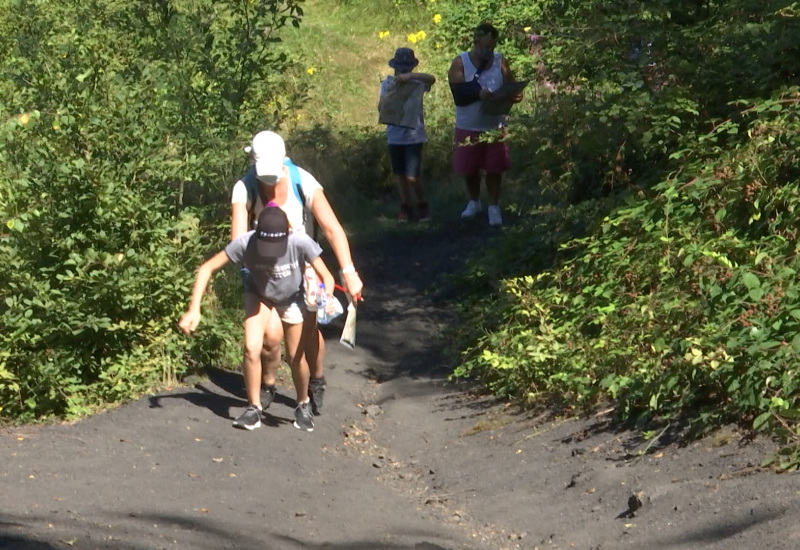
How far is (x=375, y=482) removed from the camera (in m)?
8.01

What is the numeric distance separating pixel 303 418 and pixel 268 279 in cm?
103

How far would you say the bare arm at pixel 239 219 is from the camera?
8.36m

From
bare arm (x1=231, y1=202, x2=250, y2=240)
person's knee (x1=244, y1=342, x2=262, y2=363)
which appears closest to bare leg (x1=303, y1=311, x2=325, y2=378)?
person's knee (x1=244, y1=342, x2=262, y2=363)

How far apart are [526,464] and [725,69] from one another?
4014 millimetres

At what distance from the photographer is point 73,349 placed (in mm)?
9078

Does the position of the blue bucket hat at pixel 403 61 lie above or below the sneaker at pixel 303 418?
above

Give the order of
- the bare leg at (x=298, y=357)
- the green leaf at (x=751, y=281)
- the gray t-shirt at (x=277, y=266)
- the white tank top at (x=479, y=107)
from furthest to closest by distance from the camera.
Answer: the white tank top at (x=479, y=107)
the bare leg at (x=298, y=357)
the gray t-shirt at (x=277, y=266)
the green leaf at (x=751, y=281)

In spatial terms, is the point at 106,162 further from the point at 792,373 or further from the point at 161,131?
the point at 792,373

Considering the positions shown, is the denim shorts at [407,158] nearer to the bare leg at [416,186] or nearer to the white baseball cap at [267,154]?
the bare leg at [416,186]

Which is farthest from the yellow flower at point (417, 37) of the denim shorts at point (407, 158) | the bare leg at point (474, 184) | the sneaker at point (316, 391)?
the sneaker at point (316, 391)

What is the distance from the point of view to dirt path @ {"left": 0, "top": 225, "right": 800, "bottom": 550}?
19.9ft

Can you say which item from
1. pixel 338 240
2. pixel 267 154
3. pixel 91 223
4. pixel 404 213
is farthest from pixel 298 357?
pixel 404 213

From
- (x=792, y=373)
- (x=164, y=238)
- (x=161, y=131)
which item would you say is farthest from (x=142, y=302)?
(x=792, y=373)

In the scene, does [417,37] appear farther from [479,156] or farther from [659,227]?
[659,227]
